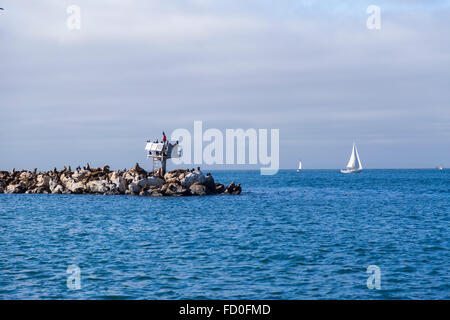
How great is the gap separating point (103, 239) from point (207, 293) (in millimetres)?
17316

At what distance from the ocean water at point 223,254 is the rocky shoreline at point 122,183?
24.5m

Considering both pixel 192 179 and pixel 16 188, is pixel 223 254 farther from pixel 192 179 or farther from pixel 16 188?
pixel 16 188

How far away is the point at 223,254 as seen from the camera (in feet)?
93.2

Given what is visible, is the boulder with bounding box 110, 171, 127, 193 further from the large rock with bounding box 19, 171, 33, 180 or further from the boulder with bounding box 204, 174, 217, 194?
the large rock with bounding box 19, 171, 33, 180

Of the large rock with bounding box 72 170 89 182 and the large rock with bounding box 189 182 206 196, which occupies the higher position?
the large rock with bounding box 72 170 89 182

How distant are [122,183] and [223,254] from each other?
54756mm

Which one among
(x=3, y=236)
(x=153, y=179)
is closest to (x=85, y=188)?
(x=153, y=179)

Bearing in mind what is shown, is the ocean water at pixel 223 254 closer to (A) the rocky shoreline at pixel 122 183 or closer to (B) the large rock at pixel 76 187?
(A) the rocky shoreline at pixel 122 183

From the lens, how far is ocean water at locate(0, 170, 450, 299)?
20.3 meters

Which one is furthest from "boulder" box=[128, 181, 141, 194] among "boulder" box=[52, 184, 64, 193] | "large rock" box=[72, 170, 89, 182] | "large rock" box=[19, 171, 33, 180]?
"large rock" box=[19, 171, 33, 180]

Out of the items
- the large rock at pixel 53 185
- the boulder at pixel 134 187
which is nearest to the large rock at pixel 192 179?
the boulder at pixel 134 187

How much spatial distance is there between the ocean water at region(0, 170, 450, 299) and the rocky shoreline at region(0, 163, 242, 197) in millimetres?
24460

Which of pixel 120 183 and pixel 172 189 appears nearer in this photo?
pixel 172 189

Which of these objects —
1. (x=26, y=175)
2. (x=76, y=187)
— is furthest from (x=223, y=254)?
(x=26, y=175)
